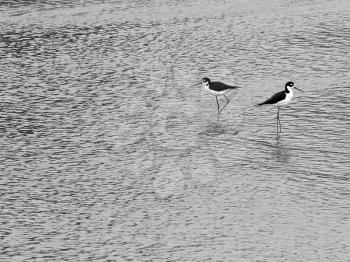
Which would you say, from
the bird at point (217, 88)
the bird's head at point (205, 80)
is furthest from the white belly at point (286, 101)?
the bird's head at point (205, 80)

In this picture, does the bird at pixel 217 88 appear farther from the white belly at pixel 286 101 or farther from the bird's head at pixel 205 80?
the white belly at pixel 286 101

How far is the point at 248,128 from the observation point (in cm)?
1755

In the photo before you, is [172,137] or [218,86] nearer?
[172,137]

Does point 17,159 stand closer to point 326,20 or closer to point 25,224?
point 25,224

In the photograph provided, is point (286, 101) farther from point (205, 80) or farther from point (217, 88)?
point (205, 80)

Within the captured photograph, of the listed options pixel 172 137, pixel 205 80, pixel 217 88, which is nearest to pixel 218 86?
pixel 217 88

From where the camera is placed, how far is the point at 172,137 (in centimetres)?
1716

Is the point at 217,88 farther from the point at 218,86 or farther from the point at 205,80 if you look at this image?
the point at 205,80

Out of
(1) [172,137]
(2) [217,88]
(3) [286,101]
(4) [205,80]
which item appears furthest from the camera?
(4) [205,80]

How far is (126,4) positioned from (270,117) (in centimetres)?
1319

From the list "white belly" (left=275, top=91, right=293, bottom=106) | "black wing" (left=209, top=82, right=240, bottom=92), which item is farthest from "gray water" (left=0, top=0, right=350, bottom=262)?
"black wing" (left=209, top=82, right=240, bottom=92)

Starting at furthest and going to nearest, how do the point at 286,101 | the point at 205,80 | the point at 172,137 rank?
the point at 205,80
the point at 286,101
the point at 172,137

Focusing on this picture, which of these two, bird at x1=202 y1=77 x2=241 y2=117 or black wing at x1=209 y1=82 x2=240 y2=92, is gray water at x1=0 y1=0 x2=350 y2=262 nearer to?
bird at x1=202 y1=77 x2=241 y2=117

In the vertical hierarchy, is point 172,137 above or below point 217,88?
below
